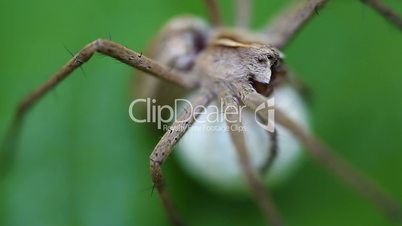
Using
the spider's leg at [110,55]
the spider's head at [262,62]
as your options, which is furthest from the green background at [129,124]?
the spider's head at [262,62]

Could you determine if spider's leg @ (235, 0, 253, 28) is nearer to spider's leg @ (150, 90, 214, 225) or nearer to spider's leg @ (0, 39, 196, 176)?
spider's leg @ (0, 39, 196, 176)

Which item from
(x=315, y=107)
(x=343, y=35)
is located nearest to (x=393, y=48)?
(x=343, y=35)

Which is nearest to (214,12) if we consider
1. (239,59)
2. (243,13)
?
(243,13)

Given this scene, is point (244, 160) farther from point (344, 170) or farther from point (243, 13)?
point (243, 13)

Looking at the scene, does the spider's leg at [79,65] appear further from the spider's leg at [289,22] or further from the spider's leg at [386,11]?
the spider's leg at [386,11]

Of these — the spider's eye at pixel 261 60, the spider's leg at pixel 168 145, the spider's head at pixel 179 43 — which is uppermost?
the spider's head at pixel 179 43

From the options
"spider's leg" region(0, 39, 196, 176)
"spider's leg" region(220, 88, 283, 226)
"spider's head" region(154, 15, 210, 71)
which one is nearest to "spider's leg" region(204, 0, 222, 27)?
"spider's head" region(154, 15, 210, 71)
